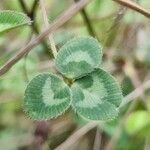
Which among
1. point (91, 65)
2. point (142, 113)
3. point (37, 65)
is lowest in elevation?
point (142, 113)

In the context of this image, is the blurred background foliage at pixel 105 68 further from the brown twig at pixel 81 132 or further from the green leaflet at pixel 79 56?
the green leaflet at pixel 79 56

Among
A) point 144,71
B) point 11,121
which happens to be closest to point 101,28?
point 144,71

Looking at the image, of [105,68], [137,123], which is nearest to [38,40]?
[105,68]

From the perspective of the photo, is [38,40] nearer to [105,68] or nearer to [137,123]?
[105,68]

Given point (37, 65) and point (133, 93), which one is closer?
point (133, 93)

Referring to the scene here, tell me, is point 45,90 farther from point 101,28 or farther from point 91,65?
point 101,28

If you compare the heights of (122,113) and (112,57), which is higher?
(112,57)

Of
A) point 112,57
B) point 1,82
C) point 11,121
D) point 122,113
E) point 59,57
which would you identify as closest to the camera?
point 59,57

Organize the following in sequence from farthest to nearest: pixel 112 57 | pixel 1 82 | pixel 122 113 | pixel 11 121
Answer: pixel 11 121, pixel 112 57, pixel 122 113, pixel 1 82
